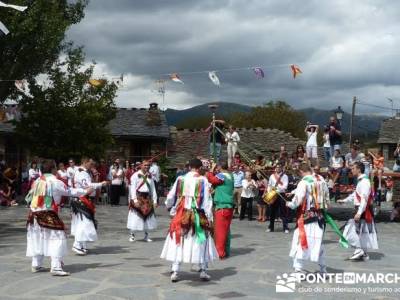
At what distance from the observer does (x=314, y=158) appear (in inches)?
720

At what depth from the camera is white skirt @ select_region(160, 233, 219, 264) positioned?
27.0ft

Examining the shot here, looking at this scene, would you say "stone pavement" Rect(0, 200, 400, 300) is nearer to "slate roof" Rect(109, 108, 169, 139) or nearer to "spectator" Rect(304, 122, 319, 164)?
"spectator" Rect(304, 122, 319, 164)

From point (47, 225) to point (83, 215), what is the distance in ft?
6.91

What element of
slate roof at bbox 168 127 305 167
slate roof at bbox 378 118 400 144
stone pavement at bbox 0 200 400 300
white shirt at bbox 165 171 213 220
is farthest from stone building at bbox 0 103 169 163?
white shirt at bbox 165 171 213 220

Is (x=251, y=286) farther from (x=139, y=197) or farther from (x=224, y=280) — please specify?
(x=139, y=197)

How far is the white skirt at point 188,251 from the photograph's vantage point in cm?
824

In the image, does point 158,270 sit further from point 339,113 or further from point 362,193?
point 339,113

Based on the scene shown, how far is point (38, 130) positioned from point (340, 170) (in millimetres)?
13639

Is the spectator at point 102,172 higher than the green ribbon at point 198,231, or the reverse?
the spectator at point 102,172

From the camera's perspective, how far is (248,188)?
54.7 ft

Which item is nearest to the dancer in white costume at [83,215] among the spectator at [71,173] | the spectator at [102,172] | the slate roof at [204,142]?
the spectator at [71,173]

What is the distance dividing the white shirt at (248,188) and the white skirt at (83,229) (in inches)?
262

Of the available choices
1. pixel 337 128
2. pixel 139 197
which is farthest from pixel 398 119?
pixel 139 197

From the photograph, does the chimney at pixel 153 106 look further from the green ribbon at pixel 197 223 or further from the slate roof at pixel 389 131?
the green ribbon at pixel 197 223
